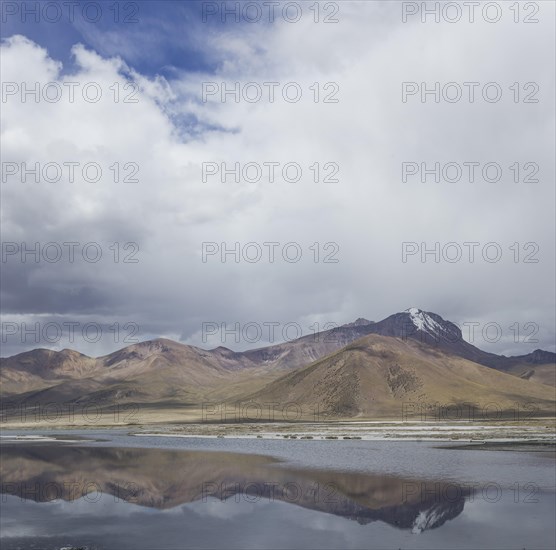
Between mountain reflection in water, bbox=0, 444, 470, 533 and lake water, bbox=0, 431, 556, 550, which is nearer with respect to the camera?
lake water, bbox=0, 431, 556, 550

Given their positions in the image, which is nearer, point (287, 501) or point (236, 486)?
point (287, 501)

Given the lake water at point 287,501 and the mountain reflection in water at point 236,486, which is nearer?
the lake water at point 287,501

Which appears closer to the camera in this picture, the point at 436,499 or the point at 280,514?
the point at 280,514

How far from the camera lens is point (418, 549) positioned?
25031mm

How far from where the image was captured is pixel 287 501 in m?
36.1

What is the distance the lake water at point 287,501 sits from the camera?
90.1 ft

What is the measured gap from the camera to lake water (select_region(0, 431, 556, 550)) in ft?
90.1

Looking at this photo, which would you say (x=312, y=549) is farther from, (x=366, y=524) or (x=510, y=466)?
(x=510, y=466)

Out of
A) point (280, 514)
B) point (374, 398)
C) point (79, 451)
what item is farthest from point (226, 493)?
point (374, 398)

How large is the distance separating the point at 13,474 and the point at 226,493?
25352 mm

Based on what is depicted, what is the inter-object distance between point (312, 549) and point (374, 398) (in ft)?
571

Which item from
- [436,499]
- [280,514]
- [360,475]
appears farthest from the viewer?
[360,475]

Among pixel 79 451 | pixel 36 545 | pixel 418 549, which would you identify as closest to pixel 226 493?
pixel 36 545

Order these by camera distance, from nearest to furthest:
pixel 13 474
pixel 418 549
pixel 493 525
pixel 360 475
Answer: pixel 418 549 < pixel 493 525 < pixel 360 475 < pixel 13 474
